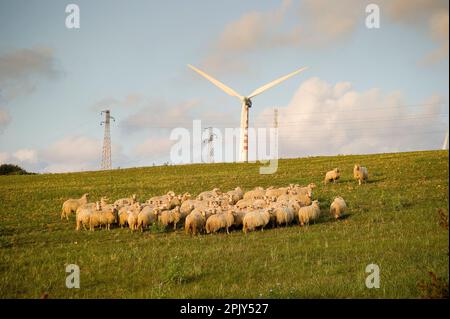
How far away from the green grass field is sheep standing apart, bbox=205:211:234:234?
0.40 m

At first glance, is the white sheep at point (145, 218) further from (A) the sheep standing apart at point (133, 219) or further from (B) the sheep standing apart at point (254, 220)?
(B) the sheep standing apart at point (254, 220)

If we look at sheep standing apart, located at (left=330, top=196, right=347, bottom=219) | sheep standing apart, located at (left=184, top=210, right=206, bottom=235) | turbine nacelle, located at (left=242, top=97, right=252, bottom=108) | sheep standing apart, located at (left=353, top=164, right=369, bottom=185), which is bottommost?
sheep standing apart, located at (left=184, top=210, right=206, bottom=235)

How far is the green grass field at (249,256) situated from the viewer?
32.1 ft

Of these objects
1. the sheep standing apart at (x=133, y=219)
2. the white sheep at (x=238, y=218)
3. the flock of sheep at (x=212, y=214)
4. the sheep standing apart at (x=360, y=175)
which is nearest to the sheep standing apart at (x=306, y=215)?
the flock of sheep at (x=212, y=214)

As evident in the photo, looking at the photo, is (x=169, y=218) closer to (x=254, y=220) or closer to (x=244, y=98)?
(x=254, y=220)

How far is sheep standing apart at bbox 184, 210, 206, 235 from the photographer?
17.2m

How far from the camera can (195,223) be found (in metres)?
17.2

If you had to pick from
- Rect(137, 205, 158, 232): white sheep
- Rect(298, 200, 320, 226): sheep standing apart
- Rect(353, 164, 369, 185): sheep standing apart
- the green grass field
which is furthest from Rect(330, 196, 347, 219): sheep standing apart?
Rect(353, 164, 369, 185): sheep standing apart

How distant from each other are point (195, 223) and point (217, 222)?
2.82 feet

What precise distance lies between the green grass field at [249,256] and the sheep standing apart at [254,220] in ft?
1.37

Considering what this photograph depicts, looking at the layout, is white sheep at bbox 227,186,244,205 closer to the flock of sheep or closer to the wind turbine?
the flock of sheep

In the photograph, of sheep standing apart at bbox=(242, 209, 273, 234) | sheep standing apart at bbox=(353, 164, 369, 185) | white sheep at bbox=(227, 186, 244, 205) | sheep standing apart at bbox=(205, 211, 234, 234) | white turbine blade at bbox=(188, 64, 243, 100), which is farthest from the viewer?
white turbine blade at bbox=(188, 64, 243, 100)
